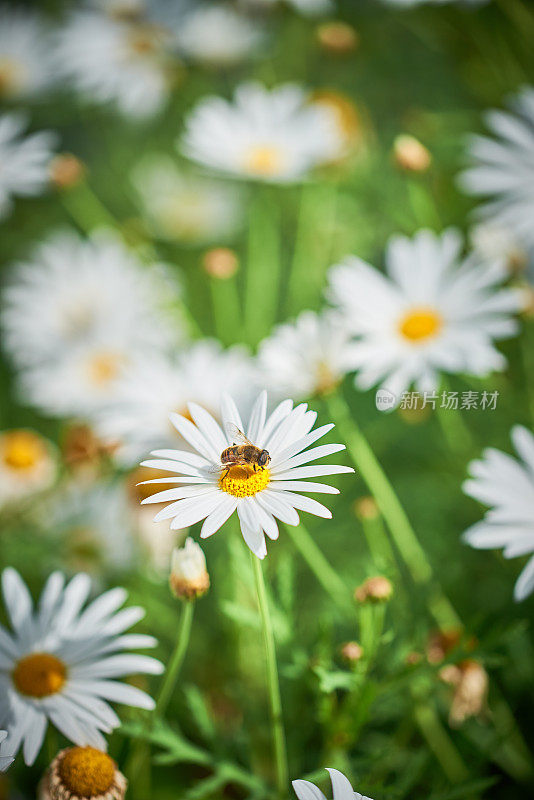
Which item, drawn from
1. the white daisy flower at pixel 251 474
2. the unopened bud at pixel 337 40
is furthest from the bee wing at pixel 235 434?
the unopened bud at pixel 337 40

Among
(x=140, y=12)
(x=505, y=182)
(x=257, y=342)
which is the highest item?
(x=140, y=12)

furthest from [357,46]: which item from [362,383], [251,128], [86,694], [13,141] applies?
[86,694]

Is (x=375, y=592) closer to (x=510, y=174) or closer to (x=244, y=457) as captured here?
(x=244, y=457)

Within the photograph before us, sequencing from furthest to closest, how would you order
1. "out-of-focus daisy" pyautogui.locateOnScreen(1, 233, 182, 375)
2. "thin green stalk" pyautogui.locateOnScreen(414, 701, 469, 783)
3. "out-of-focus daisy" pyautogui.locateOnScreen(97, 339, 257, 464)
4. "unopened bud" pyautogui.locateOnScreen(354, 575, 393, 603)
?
"out-of-focus daisy" pyautogui.locateOnScreen(1, 233, 182, 375) → "out-of-focus daisy" pyautogui.locateOnScreen(97, 339, 257, 464) → "thin green stalk" pyautogui.locateOnScreen(414, 701, 469, 783) → "unopened bud" pyautogui.locateOnScreen(354, 575, 393, 603)

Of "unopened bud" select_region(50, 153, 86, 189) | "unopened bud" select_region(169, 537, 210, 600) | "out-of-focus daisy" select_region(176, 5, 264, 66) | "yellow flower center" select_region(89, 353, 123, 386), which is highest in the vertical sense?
"out-of-focus daisy" select_region(176, 5, 264, 66)

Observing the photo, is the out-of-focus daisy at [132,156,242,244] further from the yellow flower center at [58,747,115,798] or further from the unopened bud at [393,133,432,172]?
the yellow flower center at [58,747,115,798]

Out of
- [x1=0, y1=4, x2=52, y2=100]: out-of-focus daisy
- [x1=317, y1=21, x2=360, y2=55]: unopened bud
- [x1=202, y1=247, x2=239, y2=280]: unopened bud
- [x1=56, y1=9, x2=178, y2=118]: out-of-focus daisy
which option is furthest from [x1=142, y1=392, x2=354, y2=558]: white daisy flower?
[x1=0, y1=4, x2=52, y2=100]: out-of-focus daisy

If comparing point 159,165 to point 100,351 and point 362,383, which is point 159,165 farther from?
point 362,383
